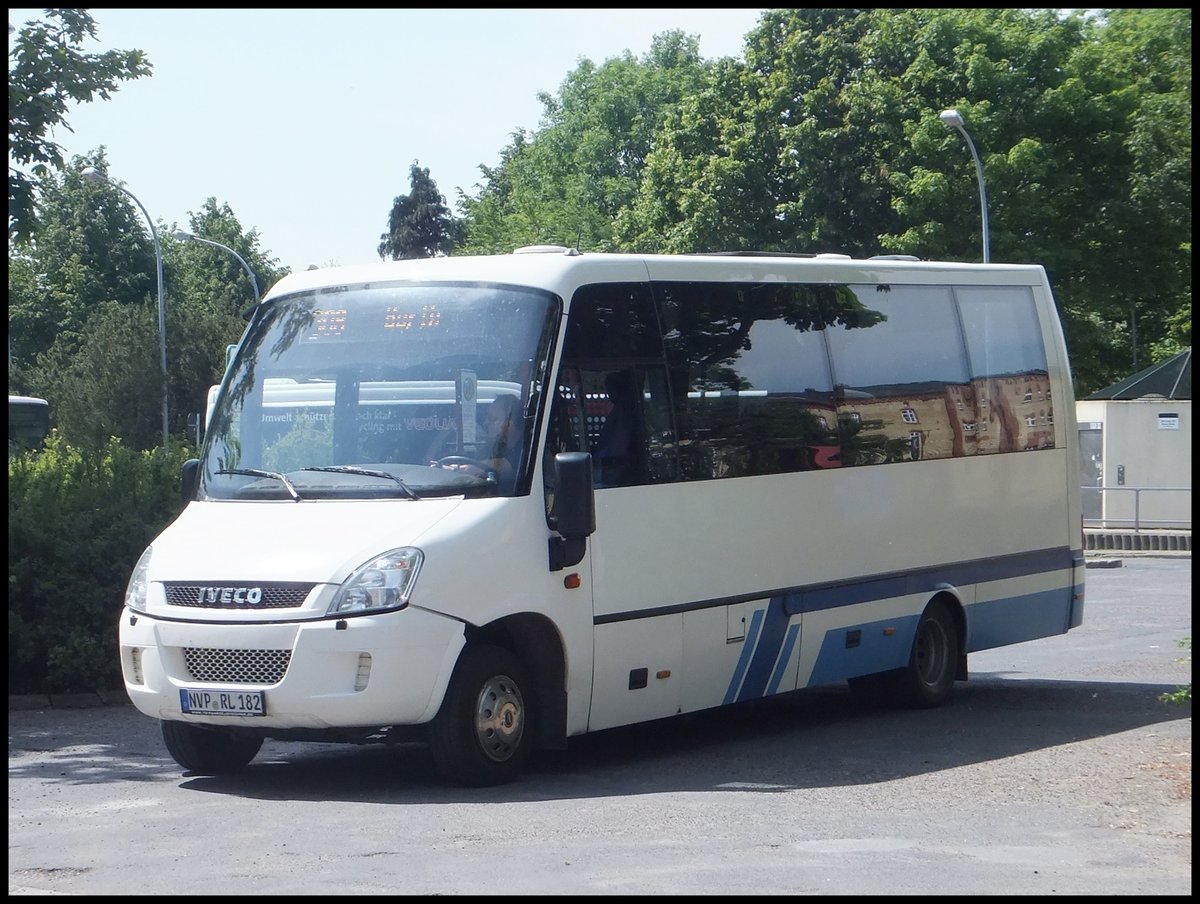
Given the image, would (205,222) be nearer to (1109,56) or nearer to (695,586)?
(1109,56)

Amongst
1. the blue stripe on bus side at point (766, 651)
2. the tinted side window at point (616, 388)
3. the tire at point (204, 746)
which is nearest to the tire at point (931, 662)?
the blue stripe on bus side at point (766, 651)

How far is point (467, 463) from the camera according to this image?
31.2 feet

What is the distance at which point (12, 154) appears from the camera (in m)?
16.2

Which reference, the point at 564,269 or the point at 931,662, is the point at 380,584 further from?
the point at 931,662

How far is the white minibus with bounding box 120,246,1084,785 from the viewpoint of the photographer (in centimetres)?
902

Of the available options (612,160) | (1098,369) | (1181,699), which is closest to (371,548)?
(1181,699)

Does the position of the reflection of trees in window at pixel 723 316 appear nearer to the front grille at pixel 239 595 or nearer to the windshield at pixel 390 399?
the windshield at pixel 390 399

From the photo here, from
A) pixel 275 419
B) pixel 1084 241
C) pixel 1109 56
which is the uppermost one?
pixel 1109 56

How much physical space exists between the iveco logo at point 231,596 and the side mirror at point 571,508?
1625 mm

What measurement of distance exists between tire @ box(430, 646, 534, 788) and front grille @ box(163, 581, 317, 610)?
36.9 inches

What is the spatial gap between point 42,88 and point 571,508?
30.2 ft

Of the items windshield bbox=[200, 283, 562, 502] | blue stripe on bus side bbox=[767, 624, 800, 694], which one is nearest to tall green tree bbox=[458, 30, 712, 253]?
blue stripe on bus side bbox=[767, 624, 800, 694]

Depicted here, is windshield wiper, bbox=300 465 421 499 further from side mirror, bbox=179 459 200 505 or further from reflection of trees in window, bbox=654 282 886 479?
reflection of trees in window, bbox=654 282 886 479

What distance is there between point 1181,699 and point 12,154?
458 inches
